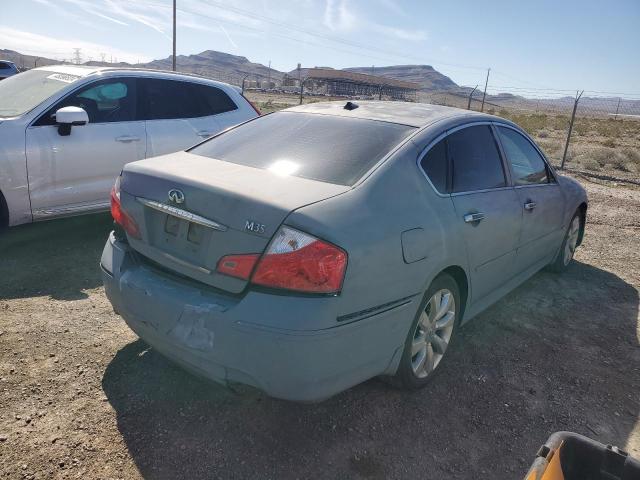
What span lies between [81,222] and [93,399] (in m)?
3.48

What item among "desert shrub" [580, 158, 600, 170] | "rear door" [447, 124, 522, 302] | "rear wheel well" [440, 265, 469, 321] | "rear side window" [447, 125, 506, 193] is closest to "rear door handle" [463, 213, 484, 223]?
"rear door" [447, 124, 522, 302]

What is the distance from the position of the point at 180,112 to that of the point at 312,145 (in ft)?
10.9

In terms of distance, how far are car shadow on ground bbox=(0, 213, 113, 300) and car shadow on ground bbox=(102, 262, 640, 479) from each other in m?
1.22

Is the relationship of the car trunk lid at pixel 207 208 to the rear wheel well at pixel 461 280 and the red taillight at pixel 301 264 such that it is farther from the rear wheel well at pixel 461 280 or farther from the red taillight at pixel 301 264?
the rear wheel well at pixel 461 280

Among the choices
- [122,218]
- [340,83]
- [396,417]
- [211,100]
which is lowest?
[396,417]

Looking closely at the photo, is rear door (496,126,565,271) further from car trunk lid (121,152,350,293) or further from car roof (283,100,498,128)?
car trunk lid (121,152,350,293)

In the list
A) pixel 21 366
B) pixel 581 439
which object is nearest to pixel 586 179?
pixel 581 439

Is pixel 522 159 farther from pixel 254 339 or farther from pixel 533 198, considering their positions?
pixel 254 339

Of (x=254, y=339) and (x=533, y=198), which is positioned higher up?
(x=533, y=198)

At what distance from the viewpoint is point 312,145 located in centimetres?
281

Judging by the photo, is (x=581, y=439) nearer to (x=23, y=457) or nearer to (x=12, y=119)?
(x=23, y=457)

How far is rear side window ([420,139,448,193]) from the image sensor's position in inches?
108

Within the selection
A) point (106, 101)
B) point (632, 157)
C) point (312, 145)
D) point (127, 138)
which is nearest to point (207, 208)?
point (312, 145)

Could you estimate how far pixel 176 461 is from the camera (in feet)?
7.34
